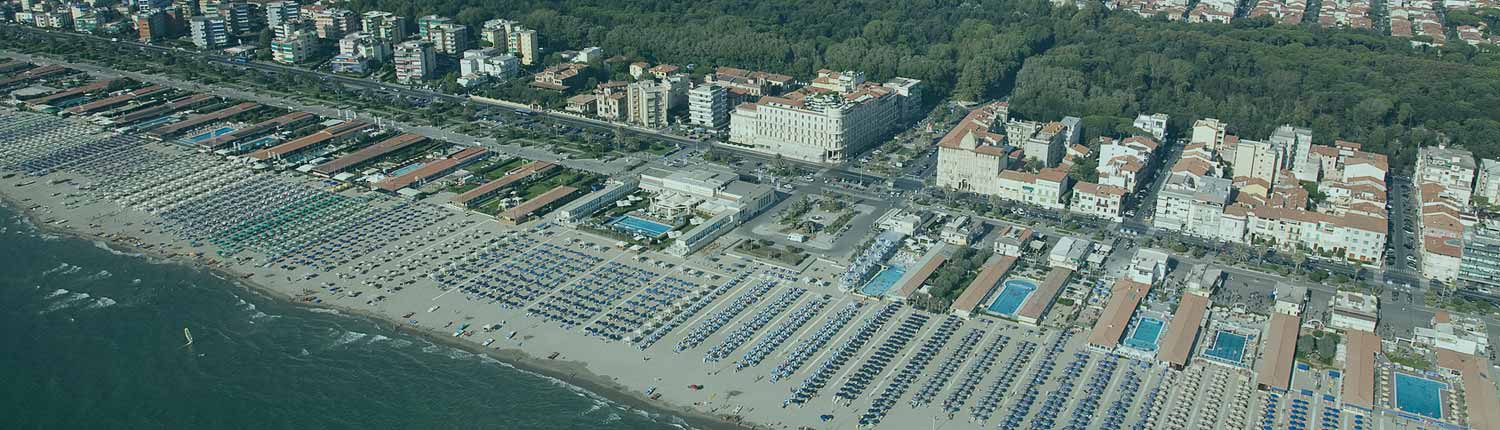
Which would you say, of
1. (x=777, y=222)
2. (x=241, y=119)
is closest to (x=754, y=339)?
(x=777, y=222)

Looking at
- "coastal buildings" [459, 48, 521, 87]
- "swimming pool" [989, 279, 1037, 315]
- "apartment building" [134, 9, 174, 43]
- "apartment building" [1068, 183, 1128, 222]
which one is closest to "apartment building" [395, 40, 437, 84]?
"coastal buildings" [459, 48, 521, 87]

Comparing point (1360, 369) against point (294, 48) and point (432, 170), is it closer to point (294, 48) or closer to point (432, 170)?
point (432, 170)

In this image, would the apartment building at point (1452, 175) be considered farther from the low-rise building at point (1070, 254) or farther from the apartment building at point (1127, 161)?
the low-rise building at point (1070, 254)

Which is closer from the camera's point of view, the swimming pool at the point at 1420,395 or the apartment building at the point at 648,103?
the swimming pool at the point at 1420,395

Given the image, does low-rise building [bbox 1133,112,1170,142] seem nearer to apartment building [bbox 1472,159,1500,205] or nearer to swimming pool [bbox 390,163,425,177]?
apartment building [bbox 1472,159,1500,205]

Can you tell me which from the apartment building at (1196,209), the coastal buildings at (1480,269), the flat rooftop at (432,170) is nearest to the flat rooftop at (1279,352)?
the apartment building at (1196,209)

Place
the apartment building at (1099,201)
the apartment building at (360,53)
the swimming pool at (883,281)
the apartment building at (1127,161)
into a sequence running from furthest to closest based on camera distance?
the apartment building at (360,53) → the apartment building at (1127,161) → the apartment building at (1099,201) → the swimming pool at (883,281)

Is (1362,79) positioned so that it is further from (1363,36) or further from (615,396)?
(615,396)
